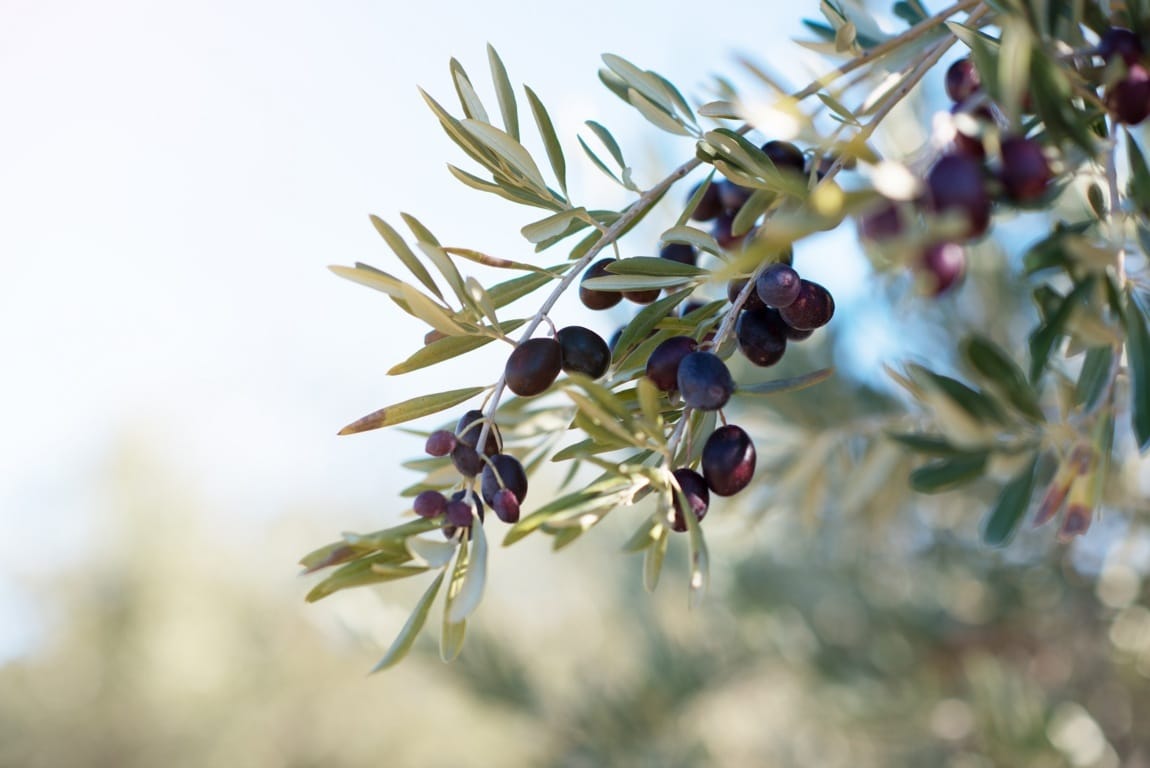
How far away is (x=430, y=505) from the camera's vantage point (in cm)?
37

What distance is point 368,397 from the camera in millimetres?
7406

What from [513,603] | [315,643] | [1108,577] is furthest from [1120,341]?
[315,643]

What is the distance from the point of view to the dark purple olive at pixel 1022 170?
0.25m

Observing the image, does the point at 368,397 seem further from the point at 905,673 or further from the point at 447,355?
the point at 447,355

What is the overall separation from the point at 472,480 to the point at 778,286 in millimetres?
144

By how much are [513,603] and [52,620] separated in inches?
190

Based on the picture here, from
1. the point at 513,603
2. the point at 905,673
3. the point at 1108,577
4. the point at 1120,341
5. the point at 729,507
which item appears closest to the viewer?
the point at 1120,341

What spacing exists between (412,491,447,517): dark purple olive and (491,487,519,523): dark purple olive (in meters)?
0.03

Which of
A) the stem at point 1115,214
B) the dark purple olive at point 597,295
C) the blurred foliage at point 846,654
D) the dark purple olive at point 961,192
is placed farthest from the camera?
the blurred foliage at point 846,654

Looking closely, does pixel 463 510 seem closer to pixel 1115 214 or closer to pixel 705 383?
pixel 705 383

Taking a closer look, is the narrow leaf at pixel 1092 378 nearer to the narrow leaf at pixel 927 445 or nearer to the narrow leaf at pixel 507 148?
the narrow leaf at pixel 927 445

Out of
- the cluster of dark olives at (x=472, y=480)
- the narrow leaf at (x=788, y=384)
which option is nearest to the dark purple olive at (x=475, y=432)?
the cluster of dark olives at (x=472, y=480)

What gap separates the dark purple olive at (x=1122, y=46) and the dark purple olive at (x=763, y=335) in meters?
0.15

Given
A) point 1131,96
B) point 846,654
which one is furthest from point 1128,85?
point 846,654
